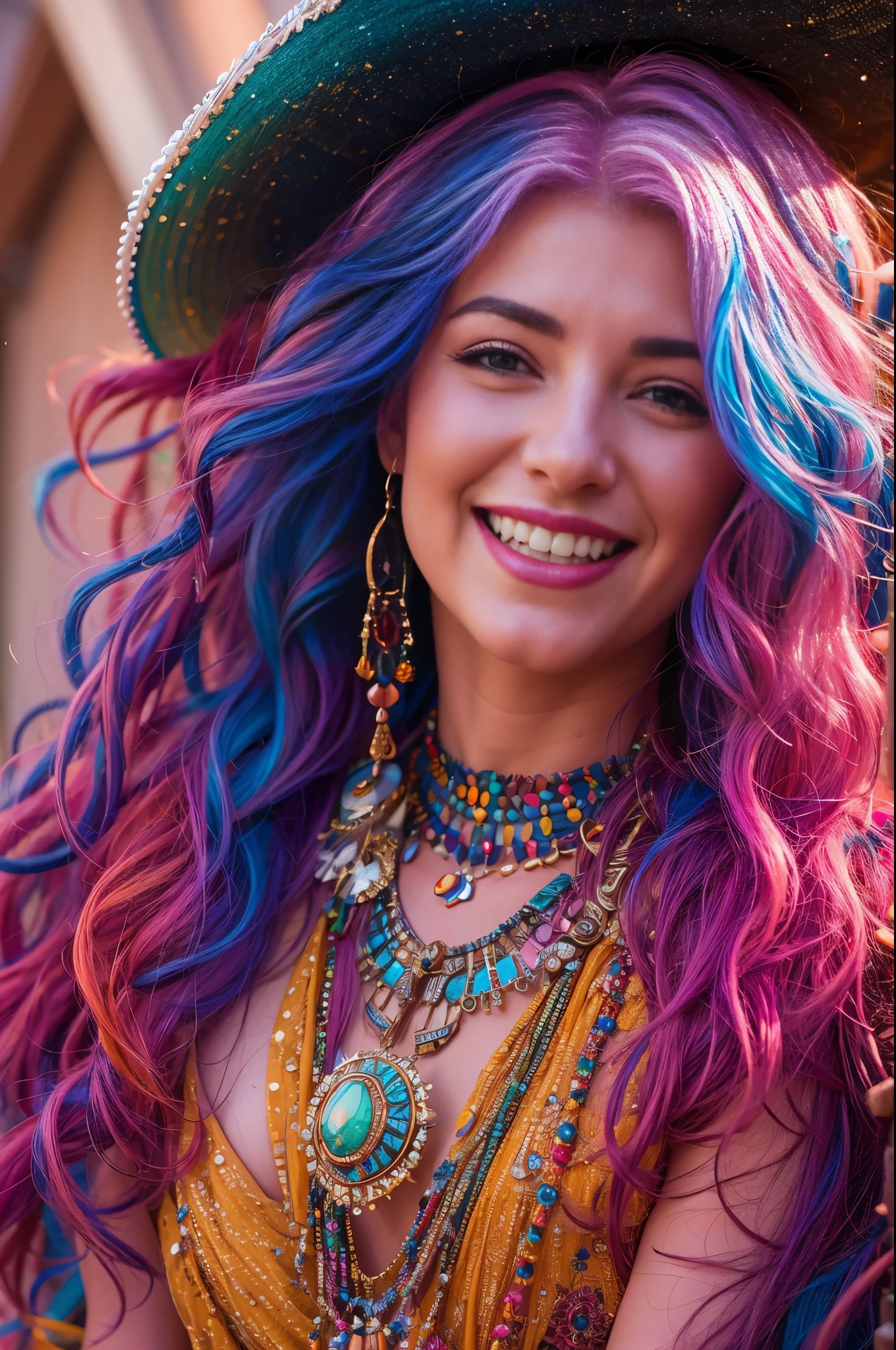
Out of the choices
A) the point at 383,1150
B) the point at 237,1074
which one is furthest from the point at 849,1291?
the point at 237,1074

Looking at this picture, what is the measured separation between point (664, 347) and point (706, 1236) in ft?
3.12

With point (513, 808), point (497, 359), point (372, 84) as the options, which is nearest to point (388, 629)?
point (513, 808)

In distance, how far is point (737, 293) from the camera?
127 centimetres

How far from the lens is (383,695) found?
164 centimetres

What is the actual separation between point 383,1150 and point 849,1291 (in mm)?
520

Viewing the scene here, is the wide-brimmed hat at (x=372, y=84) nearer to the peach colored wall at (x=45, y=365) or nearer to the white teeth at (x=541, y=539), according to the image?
the white teeth at (x=541, y=539)

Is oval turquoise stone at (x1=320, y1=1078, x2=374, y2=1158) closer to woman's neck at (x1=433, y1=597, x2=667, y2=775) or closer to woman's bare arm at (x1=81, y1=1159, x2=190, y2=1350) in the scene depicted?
woman's bare arm at (x1=81, y1=1159, x2=190, y2=1350)

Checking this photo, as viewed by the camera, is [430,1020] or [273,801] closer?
[430,1020]

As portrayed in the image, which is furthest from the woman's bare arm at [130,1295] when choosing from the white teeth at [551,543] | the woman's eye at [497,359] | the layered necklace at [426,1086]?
the woman's eye at [497,359]

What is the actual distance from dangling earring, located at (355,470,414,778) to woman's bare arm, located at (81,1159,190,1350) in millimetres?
655

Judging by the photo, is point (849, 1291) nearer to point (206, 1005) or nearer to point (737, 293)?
point (206, 1005)

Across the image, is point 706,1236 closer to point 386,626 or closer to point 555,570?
point 555,570

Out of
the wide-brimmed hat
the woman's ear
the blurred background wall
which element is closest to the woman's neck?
the woman's ear

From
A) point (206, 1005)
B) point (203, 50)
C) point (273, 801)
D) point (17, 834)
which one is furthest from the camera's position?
point (203, 50)
